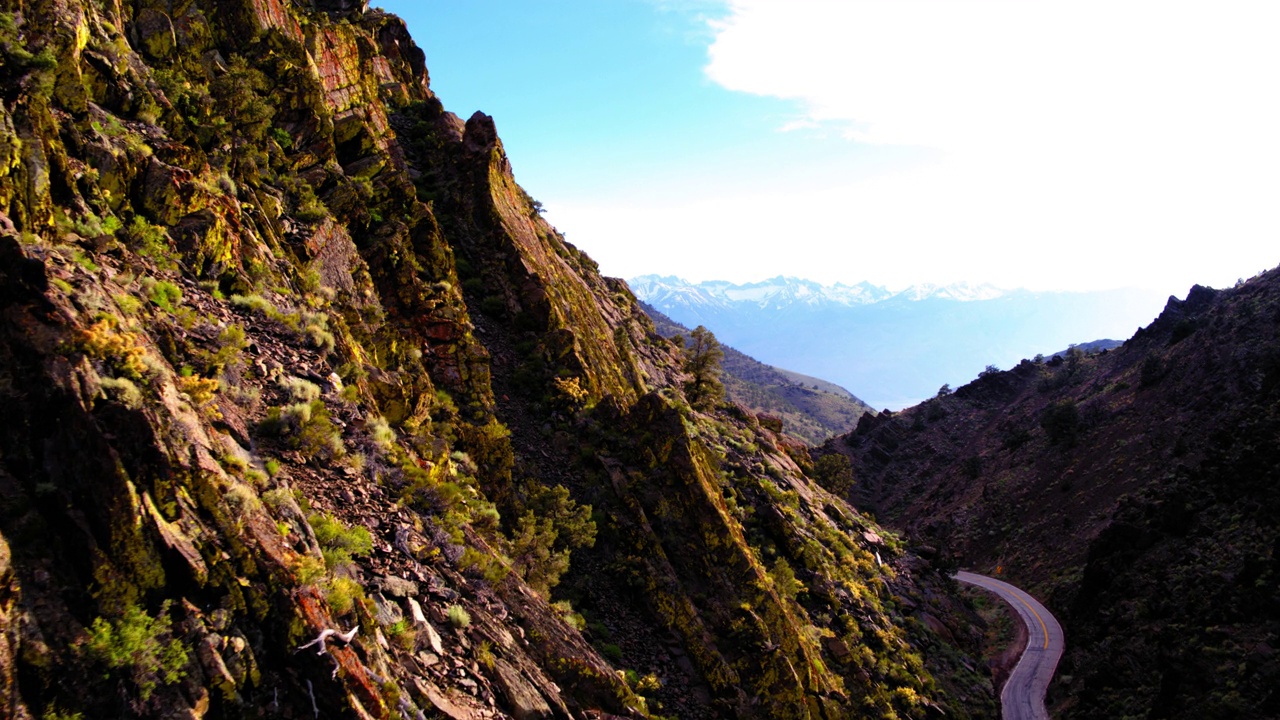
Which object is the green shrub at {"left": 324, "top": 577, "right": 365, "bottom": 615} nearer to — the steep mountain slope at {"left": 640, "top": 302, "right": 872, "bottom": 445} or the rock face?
the rock face

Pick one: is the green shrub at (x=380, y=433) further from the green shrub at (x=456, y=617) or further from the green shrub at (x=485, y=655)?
the green shrub at (x=485, y=655)

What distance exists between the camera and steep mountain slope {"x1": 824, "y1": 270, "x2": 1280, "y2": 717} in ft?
93.0

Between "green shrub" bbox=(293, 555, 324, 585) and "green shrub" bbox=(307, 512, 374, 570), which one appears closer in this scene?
"green shrub" bbox=(293, 555, 324, 585)

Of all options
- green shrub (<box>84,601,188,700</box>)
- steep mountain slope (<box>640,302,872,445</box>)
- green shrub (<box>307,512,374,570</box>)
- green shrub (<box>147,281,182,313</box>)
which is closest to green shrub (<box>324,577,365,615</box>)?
green shrub (<box>307,512,374,570</box>)

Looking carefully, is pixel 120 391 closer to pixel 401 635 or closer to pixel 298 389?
pixel 298 389

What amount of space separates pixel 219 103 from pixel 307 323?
9.73 m

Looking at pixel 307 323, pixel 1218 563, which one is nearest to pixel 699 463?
pixel 307 323

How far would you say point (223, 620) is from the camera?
7535 millimetres

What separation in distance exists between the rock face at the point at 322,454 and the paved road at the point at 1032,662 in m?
3.20

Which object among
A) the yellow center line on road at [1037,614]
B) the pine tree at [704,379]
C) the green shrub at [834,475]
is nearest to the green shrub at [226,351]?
the pine tree at [704,379]

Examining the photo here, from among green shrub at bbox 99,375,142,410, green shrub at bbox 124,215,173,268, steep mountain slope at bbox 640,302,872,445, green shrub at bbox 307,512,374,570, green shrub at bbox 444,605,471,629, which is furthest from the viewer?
steep mountain slope at bbox 640,302,872,445

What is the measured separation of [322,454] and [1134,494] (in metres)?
60.5

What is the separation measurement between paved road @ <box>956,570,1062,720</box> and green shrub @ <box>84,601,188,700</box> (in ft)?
122

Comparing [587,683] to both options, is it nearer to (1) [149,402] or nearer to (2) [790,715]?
(2) [790,715]
